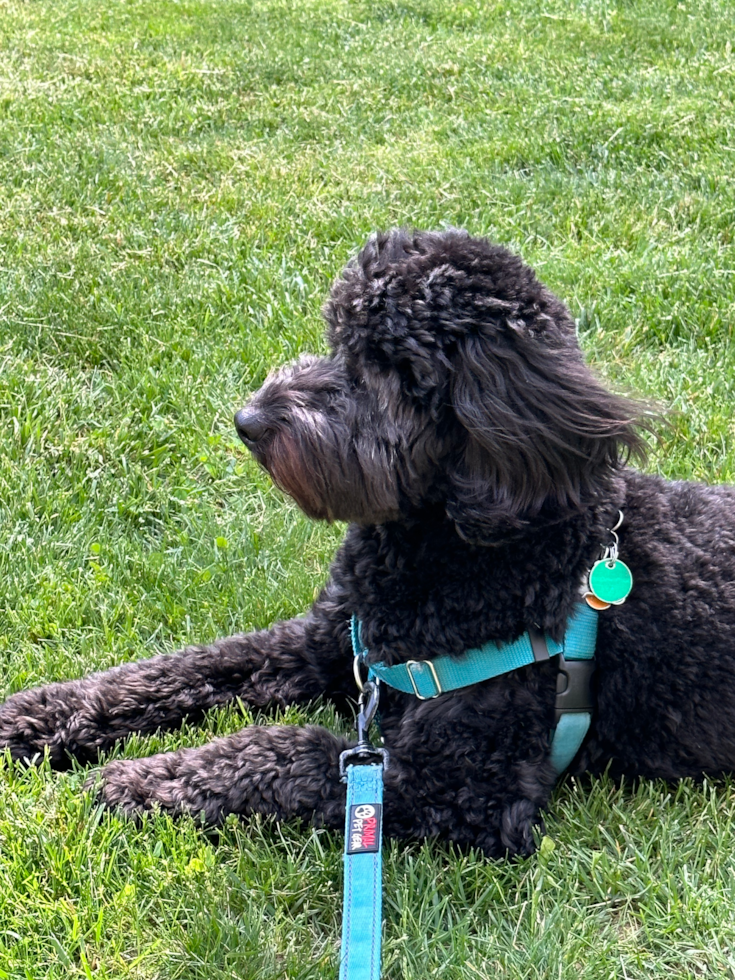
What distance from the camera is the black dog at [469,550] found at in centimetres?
243

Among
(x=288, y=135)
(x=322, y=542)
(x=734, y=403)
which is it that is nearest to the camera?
(x=322, y=542)

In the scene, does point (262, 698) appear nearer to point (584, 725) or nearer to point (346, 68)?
point (584, 725)

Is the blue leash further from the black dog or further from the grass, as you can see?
the grass

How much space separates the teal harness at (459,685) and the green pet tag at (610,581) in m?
0.07

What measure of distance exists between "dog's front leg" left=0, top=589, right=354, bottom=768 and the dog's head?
65 centimetres

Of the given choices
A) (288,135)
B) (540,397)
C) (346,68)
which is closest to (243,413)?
(540,397)

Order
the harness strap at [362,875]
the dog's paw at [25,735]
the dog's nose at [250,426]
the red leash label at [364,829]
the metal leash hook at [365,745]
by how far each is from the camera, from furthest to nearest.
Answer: the dog's paw at [25,735] < the dog's nose at [250,426] < the metal leash hook at [365,745] < the red leash label at [364,829] < the harness strap at [362,875]

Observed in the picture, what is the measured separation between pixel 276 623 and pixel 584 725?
1100 millimetres

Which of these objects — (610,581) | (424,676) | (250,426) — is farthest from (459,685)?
(250,426)

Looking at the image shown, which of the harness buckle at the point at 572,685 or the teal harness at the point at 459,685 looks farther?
the harness buckle at the point at 572,685

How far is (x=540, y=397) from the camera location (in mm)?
2406

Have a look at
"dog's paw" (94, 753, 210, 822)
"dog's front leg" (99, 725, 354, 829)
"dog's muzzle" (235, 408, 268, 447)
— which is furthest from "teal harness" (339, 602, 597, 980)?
"dog's muzzle" (235, 408, 268, 447)

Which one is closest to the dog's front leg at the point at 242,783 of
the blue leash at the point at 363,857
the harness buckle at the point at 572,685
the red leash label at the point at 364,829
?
the blue leash at the point at 363,857

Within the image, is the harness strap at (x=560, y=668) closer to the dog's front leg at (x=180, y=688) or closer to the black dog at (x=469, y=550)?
the black dog at (x=469, y=550)
